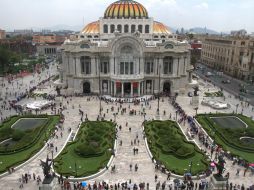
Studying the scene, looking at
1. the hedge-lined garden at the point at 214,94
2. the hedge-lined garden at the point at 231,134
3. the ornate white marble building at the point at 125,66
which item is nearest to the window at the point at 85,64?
the ornate white marble building at the point at 125,66

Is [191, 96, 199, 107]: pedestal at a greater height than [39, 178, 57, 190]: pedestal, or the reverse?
[191, 96, 199, 107]: pedestal

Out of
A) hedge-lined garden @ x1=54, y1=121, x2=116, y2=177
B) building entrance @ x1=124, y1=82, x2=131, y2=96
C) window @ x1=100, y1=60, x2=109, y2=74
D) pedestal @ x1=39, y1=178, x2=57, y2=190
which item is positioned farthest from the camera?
window @ x1=100, y1=60, x2=109, y2=74

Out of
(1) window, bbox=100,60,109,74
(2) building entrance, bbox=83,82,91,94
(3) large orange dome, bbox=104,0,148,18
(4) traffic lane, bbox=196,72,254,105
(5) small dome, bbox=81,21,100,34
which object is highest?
(3) large orange dome, bbox=104,0,148,18

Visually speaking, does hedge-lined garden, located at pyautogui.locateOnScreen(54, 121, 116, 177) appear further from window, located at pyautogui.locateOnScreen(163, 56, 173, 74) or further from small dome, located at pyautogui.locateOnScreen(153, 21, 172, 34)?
small dome, located at pyautogui.locateOnScreen(153, 21, 172, 34)

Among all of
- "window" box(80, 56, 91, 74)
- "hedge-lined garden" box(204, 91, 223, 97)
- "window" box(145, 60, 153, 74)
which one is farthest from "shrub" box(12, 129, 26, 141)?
"hedge-lined garden" box(204, 91, 223, 97)

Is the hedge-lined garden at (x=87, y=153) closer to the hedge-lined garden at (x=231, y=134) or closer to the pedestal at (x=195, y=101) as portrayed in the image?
the hedge-lined garden at (x=231, y=134)

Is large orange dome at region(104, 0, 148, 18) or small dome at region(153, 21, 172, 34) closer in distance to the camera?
large orange dome at region(104, 0, 148, 18)

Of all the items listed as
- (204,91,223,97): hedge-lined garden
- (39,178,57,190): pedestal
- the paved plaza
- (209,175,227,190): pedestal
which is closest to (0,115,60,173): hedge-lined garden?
the paved plaza

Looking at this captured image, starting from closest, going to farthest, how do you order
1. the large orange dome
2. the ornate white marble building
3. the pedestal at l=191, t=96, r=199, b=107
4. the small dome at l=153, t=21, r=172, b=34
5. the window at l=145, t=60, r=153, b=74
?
the pedestal at l=191, t=96, r=199, b=107 → the ornate white marble building → the window at l=145, t=60, r=153, b=74 → the large orange dome → the small dome at l=153, t=21, r=172, b=34

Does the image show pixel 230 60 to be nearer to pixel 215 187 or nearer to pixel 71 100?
pixel 71 100
